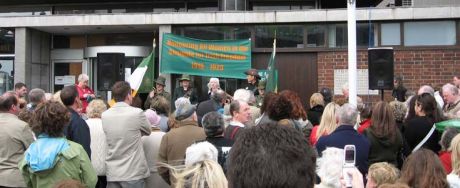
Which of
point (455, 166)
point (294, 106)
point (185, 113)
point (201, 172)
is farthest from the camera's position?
point (294, 106)

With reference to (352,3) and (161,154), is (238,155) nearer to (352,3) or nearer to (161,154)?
(161,154)

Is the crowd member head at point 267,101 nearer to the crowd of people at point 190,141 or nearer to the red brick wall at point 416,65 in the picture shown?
the crowd of people at point 190,141

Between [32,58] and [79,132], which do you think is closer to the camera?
[79,132]

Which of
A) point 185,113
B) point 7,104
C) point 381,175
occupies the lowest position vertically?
point 381,175

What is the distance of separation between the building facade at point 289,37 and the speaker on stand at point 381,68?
2.75 meters

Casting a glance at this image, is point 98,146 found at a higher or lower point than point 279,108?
lower

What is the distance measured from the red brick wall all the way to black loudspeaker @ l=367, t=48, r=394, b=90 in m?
2.72

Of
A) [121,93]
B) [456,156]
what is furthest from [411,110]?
[121,93]

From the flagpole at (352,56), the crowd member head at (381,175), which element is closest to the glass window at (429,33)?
the flagpole at (352,56)

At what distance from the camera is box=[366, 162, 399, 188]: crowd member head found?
163 inches

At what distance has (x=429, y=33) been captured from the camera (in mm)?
13211

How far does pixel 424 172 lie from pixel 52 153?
9.73ft

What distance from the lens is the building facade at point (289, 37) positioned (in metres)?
13.1

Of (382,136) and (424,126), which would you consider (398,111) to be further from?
(382,136)
